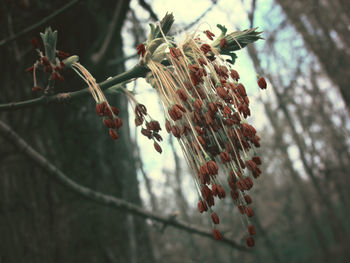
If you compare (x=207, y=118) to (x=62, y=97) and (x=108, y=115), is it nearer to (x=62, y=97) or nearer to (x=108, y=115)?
(x=108, y=115)

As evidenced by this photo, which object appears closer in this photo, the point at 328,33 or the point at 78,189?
the point at 78,189

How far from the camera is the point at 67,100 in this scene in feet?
3.76

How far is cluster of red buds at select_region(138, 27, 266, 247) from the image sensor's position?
3.71 ft

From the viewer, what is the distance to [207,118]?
44.4 inches

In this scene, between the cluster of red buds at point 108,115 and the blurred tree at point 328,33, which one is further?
the blurred tree at point 328,33

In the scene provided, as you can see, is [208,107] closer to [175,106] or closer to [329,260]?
[175,106]

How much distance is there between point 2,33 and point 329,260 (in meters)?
18.7

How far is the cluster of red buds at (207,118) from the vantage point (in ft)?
3.71

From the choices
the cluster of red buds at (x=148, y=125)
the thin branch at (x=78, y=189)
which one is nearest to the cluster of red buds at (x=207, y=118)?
the cluster of red buds at (x=148, y=125)

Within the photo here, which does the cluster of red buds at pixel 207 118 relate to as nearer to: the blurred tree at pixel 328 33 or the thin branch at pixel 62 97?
the thin branch at pixel 62 97

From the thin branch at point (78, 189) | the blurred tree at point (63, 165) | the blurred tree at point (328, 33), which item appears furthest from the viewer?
the blurred tree at point (328, 33)

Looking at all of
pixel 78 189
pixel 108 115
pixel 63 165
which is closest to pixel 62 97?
pixel 108 115

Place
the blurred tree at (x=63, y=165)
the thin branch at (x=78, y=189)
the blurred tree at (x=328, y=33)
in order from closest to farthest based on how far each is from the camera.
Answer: the thin branch at (x=78, y=189), the blurred tree at (x=63, y=165), the blurred tree at (x=328, y=33)

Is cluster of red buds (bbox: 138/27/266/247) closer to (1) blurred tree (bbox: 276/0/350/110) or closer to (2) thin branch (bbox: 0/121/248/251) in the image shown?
(2) thin branch (bbox: 0/121/248/251)
